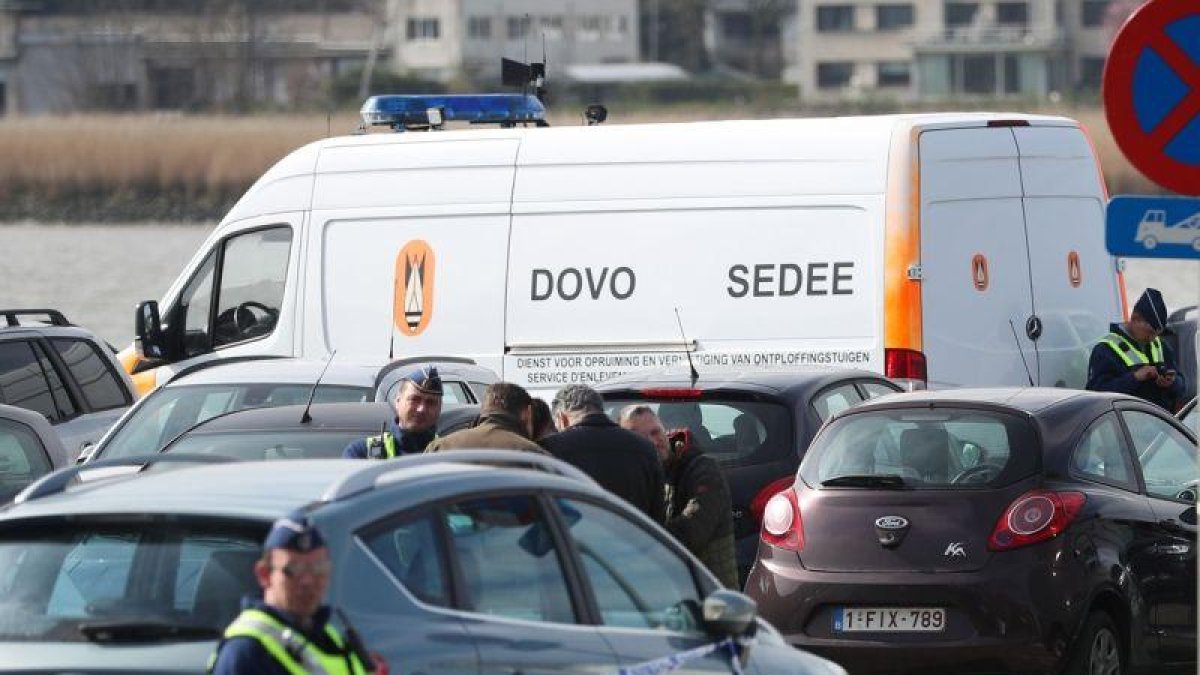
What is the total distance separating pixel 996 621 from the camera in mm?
9648

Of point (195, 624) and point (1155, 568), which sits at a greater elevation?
point (195, 624)

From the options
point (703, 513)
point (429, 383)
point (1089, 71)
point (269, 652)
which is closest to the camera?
point (269, 652)

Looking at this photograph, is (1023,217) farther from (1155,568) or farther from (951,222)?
(1155,568)

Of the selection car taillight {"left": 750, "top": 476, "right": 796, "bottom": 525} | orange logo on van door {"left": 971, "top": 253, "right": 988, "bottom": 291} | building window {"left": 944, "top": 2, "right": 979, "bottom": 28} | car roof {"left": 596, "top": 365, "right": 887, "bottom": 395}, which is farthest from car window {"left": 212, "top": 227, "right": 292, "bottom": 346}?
building window {"left": 944, "top": 2, "right": 979, "bottom": 28}

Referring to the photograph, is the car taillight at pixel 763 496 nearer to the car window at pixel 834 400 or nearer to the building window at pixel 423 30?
the car window at pixel 834 400

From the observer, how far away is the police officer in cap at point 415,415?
387 inches

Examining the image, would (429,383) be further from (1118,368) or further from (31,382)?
(1118,368)

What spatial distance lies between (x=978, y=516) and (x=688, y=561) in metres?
3.10

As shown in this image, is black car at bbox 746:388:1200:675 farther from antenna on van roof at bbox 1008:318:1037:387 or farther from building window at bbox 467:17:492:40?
building window at bbox 467:17:492:40

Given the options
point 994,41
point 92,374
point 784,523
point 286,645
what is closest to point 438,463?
point 286,645

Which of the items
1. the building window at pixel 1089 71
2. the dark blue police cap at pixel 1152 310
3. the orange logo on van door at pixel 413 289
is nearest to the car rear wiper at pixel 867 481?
the dark blue police cap at pixel 1152 310

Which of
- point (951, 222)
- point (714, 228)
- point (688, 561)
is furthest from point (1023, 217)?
point (688, 561)

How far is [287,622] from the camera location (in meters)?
5.29

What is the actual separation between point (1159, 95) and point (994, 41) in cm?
11499
